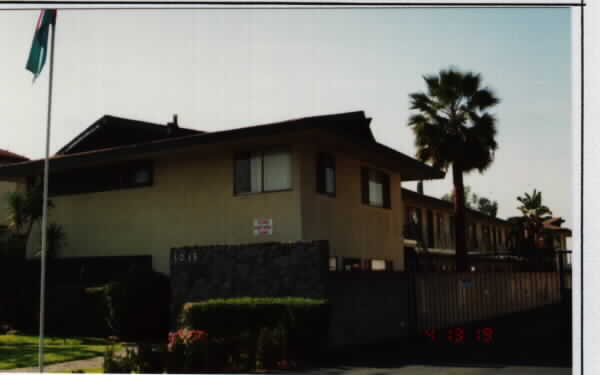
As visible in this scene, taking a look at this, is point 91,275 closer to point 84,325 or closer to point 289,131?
point 84,325

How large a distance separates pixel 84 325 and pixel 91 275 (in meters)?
2.62

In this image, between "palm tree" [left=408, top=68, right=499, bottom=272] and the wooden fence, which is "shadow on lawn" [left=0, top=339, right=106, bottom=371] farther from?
"palm tree" [left=408, top=68, right=499, bottom=272]

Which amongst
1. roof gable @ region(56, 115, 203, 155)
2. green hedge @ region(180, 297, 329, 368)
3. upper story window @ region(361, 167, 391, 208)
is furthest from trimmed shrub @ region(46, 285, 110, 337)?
upper story window @ region(361, 167, 391, 208)

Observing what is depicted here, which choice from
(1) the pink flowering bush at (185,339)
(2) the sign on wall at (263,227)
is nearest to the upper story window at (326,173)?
(2) the sign on wall at (263,227)

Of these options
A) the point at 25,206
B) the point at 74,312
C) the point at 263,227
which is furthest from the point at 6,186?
the point at 263,227

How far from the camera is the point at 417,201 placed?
101ft

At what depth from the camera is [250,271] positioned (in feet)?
50.2

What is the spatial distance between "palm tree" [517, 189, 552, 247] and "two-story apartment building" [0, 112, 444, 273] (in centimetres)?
2313

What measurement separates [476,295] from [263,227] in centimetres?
728

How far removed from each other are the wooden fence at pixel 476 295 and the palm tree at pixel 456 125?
4991mm

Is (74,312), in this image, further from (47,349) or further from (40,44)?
(40,44)

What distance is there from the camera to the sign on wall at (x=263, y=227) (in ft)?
57.9
